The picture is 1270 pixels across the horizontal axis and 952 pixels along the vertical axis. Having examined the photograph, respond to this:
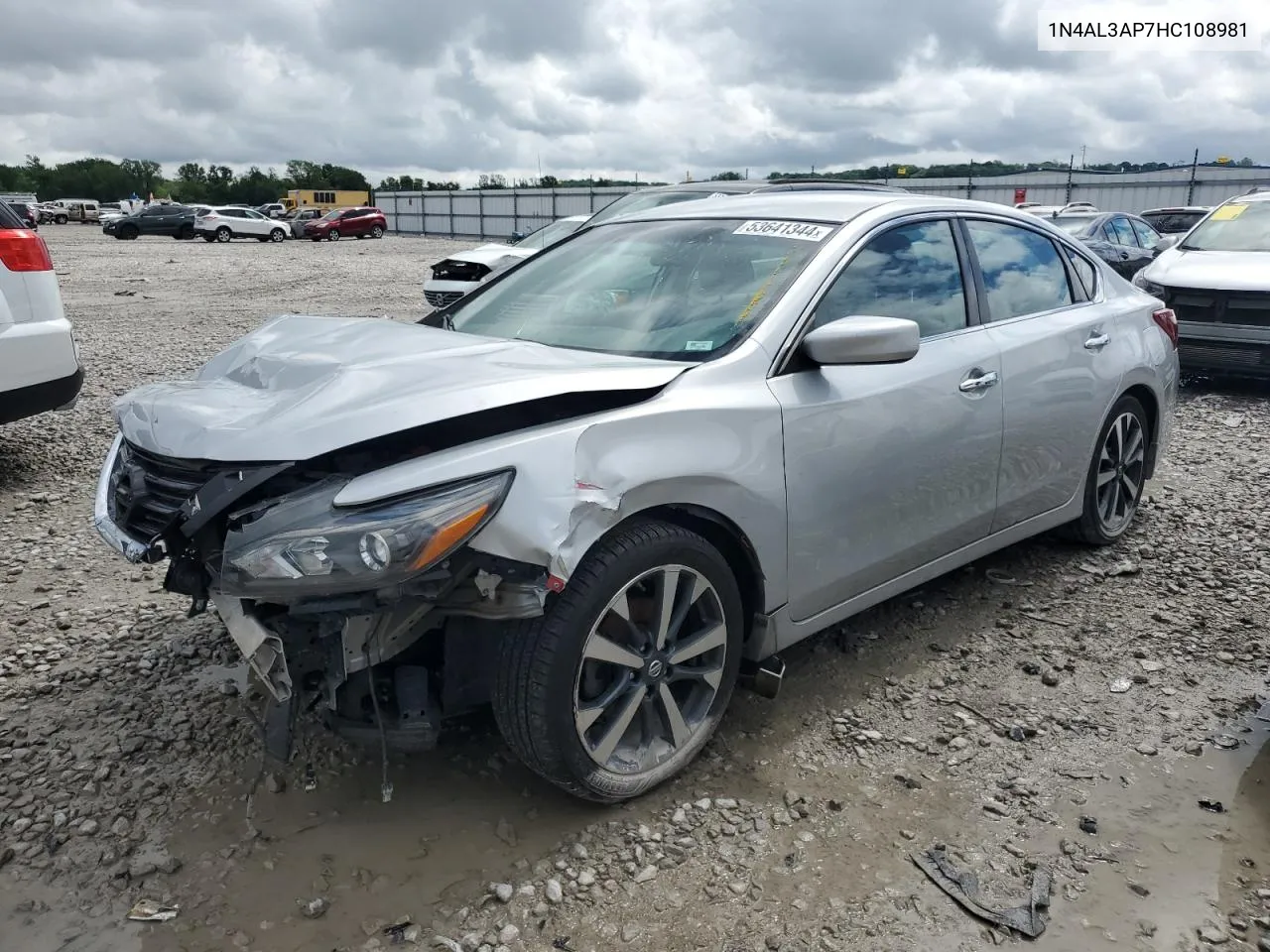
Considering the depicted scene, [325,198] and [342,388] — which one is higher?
[325,198]

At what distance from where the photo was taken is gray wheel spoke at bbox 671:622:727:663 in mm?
2748

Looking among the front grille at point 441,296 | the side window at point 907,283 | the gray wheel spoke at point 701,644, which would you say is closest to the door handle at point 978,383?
the side window at point 907,283

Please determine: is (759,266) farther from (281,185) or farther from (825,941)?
(281,185)

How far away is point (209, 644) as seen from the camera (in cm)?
370

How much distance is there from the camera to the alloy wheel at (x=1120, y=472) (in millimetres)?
4531

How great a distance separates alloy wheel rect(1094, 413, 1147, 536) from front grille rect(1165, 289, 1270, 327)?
4.38 meters

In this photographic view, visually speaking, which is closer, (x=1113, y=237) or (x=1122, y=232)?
(x=1113, y=237)

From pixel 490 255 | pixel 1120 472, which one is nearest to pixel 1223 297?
pixel 1120 472

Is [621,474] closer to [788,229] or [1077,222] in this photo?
[788,229]

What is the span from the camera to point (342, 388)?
2578 millimetres

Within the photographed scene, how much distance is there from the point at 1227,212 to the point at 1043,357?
7.45 meters

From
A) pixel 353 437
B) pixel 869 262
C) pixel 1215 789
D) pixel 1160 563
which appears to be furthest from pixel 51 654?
pixel 1160 563

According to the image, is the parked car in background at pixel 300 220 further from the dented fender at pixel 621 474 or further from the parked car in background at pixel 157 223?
the dented fender at pixel 621 474

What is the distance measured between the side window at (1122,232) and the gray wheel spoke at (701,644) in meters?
13.2
